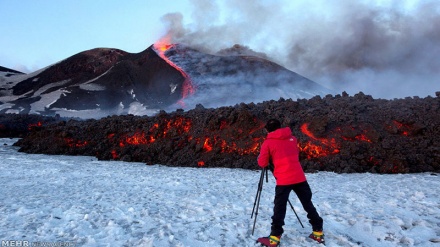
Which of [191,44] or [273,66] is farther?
[191,44]

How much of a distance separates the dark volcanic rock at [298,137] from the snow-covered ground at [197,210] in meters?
1.58

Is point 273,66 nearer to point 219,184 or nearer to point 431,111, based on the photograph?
point 431,111

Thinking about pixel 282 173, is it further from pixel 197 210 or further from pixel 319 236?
pixel 197 210

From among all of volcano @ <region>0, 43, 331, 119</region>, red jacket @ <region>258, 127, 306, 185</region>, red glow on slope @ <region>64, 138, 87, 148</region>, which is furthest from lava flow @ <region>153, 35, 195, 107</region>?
red jacket @ <region>258, 127, 306, 185</region>

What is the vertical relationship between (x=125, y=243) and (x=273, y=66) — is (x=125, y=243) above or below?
below

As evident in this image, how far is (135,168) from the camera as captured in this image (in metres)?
14.7

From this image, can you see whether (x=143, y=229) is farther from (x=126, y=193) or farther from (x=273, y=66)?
(x=273, y=66)

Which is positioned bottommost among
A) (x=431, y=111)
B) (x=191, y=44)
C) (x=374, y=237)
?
(x=374, y=237)

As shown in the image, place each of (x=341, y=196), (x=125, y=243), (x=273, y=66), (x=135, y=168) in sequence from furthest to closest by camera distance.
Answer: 1. (x=273, y=66)
2. (x=135, y=168)
3. (x=341, y=196)
4. (x=125, y=243)

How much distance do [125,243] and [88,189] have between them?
5.05 m

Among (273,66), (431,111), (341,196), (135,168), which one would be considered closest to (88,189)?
(135,168)

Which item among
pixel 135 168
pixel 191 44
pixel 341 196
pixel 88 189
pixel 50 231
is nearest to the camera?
pixel 50 231

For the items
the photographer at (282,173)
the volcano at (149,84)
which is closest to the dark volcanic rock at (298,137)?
the photographer at (282,173)

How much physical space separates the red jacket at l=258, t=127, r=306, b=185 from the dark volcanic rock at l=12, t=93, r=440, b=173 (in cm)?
885
